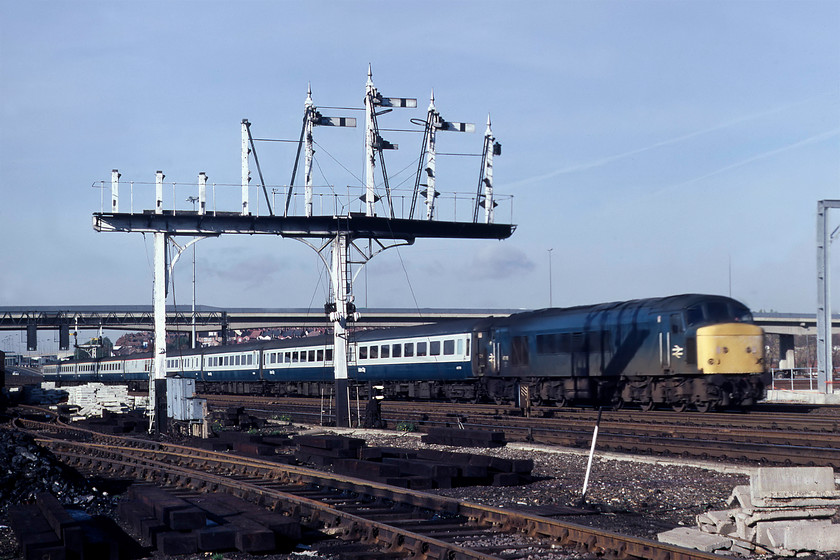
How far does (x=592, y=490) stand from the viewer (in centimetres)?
1288

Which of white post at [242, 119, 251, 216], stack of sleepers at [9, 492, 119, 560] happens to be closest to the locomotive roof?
white post at [242, 119, 251, 216]

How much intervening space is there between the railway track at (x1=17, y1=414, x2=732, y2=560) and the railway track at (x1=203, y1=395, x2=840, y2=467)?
6.97 metres

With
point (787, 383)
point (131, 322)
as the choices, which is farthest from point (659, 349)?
point (131, 322)

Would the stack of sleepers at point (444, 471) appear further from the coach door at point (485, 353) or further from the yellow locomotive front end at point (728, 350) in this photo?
the coach door at point (485, 353)

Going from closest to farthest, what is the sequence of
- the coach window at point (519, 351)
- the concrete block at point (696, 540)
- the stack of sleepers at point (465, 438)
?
the concrete block at point (696, 540)
the stack of sleepers at point (465, 438)
the coach window at point (519, 351)

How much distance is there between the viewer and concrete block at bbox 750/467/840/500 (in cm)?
866

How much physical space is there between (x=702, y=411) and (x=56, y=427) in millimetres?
19756

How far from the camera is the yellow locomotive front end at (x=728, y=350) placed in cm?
2462

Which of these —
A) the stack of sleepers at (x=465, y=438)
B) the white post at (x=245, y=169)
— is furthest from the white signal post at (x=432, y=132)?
the stack of sleepers at (x=465, y=438)

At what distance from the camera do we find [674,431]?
1995cm

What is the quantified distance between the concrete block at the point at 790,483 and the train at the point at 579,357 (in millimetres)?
16079

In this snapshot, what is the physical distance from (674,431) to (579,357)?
922 centimetres

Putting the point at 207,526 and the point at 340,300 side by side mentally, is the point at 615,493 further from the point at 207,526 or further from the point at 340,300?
the point at 340,300

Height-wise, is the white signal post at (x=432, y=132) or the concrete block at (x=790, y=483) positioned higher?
the white signal post at (x=432, y=132)
